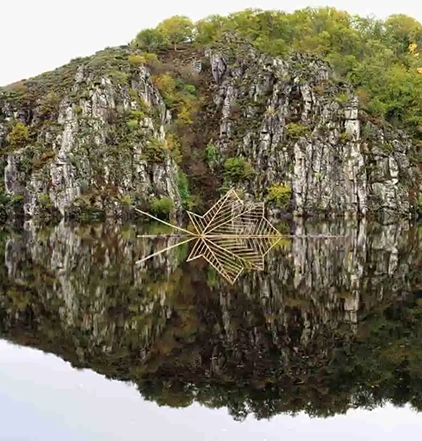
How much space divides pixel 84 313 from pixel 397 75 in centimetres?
10605

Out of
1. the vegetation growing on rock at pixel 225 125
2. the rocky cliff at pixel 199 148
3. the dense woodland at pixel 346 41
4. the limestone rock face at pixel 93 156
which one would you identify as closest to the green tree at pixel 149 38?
the dense woodland at pixel 346 41

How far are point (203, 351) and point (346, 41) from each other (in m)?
124

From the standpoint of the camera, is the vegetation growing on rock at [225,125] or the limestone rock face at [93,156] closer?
the limestone rock face at [93,156]

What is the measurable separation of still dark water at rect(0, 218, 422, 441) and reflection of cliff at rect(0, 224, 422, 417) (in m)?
0.06

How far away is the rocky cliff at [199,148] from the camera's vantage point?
94750 millimetres

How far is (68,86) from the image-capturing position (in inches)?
4503

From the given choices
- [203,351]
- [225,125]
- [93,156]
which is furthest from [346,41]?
[203,351]

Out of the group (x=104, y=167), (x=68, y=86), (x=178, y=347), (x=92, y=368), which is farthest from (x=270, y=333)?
(x=68, y=86)

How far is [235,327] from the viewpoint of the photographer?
2006cm

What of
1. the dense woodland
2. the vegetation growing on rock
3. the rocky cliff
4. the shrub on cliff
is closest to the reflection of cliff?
the rocky cliff

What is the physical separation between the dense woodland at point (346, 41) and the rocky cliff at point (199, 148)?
9976 millimetres

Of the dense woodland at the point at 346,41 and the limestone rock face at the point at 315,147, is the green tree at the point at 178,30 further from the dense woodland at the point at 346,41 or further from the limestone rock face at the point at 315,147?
the limestone rock face at the point at 315,147

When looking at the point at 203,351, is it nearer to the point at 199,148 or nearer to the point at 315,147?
the point at 315,147

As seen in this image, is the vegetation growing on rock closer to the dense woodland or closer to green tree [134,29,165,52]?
the dense woodland
